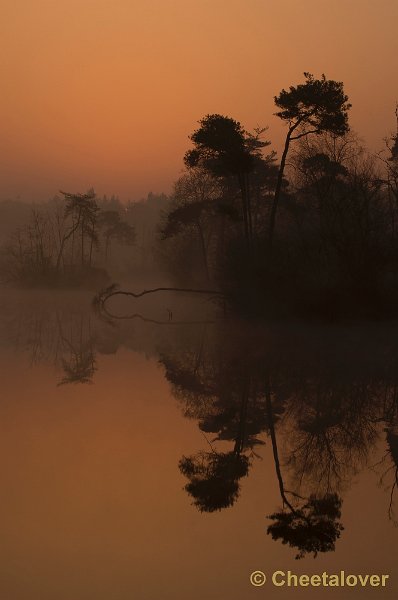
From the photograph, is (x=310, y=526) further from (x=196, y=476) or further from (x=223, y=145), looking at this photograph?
(x=223, y=145)

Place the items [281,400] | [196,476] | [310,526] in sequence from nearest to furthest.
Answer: [310,526] < [196,476] < [281,400]

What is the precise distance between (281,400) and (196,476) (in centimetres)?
454

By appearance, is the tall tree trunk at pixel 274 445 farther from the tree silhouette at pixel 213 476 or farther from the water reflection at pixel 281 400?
the tree silhouette at pixel 213 476

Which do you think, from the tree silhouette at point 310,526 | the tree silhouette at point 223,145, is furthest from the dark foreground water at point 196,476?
the tree silhouette at point 223,145

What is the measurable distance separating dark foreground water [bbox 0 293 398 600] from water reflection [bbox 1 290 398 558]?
0.13 ft

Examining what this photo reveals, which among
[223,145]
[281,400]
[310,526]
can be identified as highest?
[223,145]

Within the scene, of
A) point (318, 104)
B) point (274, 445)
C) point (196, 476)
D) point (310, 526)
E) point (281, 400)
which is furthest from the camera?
point (318, 104)

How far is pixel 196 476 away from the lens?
735 centimetres

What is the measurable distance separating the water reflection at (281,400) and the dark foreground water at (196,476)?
1.6 inches

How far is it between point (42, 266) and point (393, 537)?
172 feet

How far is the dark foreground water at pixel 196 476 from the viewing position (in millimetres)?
5062

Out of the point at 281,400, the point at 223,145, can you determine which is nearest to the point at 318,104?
the point at 223,145

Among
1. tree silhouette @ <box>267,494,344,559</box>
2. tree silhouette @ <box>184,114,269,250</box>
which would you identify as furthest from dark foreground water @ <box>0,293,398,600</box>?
tree silhouette @ <box>184,114,269,250</box>

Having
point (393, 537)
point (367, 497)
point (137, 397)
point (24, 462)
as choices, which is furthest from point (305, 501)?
point (137, 397)
